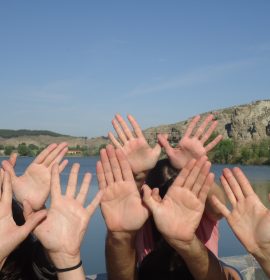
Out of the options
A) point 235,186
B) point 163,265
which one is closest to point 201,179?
point 235,186

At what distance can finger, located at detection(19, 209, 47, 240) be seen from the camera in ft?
6.20

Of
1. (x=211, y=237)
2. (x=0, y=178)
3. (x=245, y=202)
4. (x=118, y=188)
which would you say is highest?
(x=0, y=178)

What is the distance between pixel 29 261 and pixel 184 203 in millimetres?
776

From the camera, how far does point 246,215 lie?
2.10 m

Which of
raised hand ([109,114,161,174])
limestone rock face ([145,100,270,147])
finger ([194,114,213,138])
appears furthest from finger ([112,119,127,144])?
limestone rock face ([145,100,270,147])

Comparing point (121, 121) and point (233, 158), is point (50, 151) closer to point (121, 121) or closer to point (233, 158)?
point (121, 121)

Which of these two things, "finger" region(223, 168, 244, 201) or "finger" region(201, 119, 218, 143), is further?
"finger" region(201, 119, 218, 143)

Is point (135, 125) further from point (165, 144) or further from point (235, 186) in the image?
point (235, 186)

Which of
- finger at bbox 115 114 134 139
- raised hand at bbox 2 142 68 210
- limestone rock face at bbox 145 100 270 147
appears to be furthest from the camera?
limestone rock face at bbox 145 100 270 147

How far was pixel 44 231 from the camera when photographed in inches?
77.5

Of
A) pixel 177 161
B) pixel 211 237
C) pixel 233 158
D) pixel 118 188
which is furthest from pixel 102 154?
pixel 233 158

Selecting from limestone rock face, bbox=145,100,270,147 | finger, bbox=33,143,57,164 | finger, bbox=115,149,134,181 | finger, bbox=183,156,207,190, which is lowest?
limestone rock face, bbox=145,100,270,147

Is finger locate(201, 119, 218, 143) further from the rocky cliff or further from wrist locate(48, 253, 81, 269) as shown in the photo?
the rocky cliff

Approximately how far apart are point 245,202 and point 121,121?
87 cm
